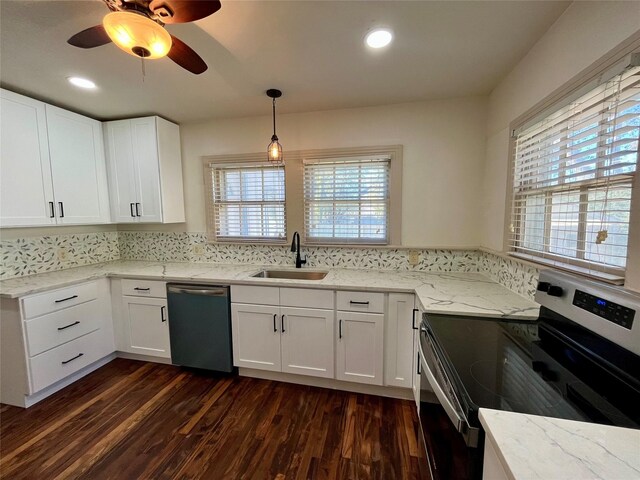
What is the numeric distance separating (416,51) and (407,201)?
116 centimetres

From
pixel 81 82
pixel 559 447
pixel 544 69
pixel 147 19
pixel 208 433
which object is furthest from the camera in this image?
pixel 81 82

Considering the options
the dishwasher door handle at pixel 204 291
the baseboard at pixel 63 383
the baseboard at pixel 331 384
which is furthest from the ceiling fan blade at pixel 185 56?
the baseboard at pixel 63 383

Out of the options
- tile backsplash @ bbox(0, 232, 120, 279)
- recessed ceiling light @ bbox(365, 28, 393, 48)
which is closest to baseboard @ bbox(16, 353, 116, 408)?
tile backsplash @ bbox(0, 232, 120, 279)

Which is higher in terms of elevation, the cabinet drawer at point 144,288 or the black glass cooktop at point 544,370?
the black glass cooktop at point 544,370

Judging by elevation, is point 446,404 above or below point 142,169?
below

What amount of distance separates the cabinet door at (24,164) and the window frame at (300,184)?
1.23m

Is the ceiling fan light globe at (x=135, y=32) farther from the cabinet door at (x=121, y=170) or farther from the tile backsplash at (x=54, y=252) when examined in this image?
the tile backsplash at (x=54, y=252)

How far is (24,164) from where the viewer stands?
2090 mm

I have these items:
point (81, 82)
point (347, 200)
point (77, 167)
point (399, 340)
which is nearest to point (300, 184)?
point (347, 200)

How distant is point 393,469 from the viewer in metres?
1.51

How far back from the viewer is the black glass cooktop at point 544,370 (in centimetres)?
79

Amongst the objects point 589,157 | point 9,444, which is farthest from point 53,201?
point 589,157

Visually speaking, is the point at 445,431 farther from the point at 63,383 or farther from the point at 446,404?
the point at 63,383

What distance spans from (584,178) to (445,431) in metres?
1.21
